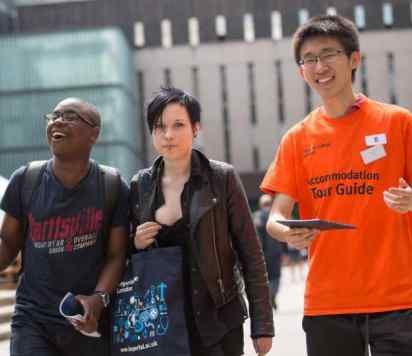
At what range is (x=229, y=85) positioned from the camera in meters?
53.4

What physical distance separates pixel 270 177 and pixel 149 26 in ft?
166

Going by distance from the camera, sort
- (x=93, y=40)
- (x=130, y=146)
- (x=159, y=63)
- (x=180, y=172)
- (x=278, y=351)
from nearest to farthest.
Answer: (x=180, y=172)
(x=278, y=351)
(x=93, y=40)
(x=130, y=146)
(x=159, y=63)

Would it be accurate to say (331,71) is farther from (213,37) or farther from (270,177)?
(213,37)

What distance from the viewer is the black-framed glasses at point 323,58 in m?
3.44

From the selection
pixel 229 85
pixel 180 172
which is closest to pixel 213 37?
pixel 229 85

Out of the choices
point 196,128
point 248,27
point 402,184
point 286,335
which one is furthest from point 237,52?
point 402,184

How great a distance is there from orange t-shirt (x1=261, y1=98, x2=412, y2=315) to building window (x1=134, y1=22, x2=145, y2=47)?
50.9 meters

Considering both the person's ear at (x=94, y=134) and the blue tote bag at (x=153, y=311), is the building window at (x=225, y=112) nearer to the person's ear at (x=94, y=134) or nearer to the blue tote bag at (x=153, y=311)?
the person's ear at (x=94, y=134)

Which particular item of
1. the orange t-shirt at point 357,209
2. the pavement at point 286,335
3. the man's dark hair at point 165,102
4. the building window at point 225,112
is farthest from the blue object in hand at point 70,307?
the building window at point 225,112

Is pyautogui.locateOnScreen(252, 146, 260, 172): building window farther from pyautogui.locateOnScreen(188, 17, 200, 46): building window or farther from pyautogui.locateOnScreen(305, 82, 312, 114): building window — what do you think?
pyautogui.locateOnScreen(188, 17, 200, 46): building window

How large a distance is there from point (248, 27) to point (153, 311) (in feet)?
169

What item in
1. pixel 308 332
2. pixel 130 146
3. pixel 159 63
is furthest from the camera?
pixel 159 63

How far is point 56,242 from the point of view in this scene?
11.1 feet

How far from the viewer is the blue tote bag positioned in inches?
129
